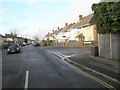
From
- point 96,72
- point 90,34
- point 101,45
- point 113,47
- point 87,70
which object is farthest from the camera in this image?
point 90,34

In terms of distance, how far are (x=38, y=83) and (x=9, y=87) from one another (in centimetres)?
124

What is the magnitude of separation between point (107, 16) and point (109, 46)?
275 cm

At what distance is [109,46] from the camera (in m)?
13.2

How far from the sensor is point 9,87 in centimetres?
609

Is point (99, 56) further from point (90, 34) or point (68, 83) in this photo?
point (90, 34)

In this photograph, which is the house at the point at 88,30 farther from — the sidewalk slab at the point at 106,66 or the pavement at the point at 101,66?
the sidewalk slab at the point at 106,66

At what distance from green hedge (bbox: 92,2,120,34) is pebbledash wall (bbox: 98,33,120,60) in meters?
0.68

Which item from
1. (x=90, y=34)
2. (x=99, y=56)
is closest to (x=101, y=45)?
(x=99, y=56)

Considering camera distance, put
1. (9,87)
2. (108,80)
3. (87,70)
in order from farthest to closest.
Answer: (87,70) → (108,80) → (9,87)

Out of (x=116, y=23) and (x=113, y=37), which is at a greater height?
(x=116, y=23)

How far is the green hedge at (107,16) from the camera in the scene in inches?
451

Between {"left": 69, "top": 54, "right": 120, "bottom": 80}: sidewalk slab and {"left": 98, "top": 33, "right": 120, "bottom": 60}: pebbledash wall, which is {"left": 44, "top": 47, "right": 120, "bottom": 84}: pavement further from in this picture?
{"left": 98, "top": 33, "right": 120, "bottom": 60}: pebbledash wall

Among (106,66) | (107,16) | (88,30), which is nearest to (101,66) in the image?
(106,66)

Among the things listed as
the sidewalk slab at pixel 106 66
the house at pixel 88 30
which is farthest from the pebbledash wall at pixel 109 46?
the house at pixel 88 30
